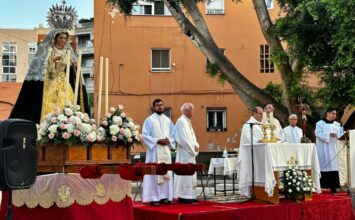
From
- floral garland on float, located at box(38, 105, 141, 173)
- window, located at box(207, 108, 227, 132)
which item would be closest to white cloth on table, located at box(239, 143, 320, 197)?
floral garland on float, located at box(38, 105, 141, 173)

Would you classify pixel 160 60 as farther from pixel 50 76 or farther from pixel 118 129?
pixel 118 129

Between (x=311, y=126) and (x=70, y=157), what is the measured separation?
11223 mm

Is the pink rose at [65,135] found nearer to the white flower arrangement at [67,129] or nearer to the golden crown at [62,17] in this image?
the white flower arrangement at [67,129]

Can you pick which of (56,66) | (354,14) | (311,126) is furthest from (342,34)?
(56,66)

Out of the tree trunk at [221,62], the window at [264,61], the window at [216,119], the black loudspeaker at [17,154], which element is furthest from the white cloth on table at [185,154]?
the window at [264,61]

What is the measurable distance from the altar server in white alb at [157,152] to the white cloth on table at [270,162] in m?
1.31

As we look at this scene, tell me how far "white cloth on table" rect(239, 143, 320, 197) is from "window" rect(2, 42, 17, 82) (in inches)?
1467

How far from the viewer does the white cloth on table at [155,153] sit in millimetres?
8758

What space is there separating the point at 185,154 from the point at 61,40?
10.1 ft

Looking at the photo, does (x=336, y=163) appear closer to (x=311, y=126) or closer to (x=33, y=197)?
(x=311, y=126)

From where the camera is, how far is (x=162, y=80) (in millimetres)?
23328

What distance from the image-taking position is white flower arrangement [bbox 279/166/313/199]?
8.86 metres

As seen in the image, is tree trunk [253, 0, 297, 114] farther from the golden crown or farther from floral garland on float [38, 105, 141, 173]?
floral garland on float [38, 105, 141, 173]

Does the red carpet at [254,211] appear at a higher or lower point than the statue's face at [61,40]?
lower
